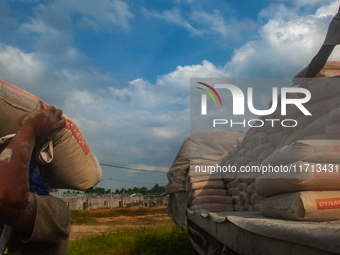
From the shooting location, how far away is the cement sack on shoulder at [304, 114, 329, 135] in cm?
186

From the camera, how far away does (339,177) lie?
1.48 m

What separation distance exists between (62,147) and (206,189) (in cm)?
245

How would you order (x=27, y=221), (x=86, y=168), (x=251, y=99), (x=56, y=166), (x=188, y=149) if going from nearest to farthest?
1. (x=27, y=221)
2. (x=56, y=166)
3. (x=86, y=168)
4. (x=251, y=99)
5. (x=188, y=149)

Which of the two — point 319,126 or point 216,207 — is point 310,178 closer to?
point 319,126

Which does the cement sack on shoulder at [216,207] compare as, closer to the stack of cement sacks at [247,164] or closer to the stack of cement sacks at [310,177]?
the stack of cement sacks at [247,164]

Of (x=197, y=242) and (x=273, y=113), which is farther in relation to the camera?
(x=197, y=242)

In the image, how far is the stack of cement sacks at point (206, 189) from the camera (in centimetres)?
344

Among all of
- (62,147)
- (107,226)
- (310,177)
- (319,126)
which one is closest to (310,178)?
→ (310,177)

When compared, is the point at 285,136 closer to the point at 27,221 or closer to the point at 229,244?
the point at 229,244

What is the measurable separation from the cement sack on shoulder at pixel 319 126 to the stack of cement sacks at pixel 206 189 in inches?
72.3

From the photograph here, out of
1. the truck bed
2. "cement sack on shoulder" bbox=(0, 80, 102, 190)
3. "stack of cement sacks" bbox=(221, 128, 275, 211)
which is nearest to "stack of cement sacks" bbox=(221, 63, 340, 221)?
the truck bed

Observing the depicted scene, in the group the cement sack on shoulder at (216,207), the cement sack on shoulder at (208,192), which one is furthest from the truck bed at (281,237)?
the cement sack on shoulder at (208,192)

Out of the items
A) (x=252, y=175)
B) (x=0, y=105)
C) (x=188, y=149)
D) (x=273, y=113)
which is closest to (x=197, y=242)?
(x=252, y=175)

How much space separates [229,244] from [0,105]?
5.75ft
